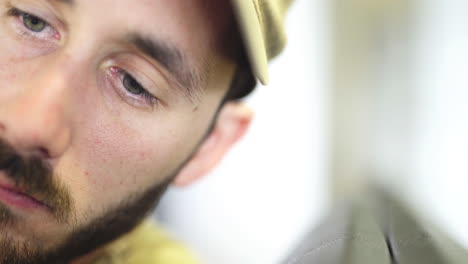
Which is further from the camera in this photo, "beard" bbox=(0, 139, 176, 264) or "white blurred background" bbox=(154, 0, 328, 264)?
"white blurred background" bbox=(154, 0, 328, 264)

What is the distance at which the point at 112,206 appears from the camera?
692 millimetres

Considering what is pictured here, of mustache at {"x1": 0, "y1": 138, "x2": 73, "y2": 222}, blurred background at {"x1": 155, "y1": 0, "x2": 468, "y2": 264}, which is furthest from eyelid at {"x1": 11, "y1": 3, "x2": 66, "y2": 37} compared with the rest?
blurred background at {"x1": 155, "y1": 0, "x2": 468, "y2": 264}

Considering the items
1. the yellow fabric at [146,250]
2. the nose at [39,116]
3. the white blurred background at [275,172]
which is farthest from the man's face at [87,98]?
the white blurred background at [275,172]

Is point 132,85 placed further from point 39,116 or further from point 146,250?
point 146,250

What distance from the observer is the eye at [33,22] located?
60 cm

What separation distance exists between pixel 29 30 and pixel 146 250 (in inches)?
16.2

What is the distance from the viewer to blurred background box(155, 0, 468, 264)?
1249mm

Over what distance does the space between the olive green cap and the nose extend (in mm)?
194

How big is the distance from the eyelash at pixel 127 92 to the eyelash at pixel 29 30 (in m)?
0.07

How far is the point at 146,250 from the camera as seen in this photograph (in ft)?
2.94

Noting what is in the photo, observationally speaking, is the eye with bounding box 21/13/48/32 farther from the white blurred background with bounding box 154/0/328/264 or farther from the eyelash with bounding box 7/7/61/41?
the white blurred background with bounding box 154/0/328/264

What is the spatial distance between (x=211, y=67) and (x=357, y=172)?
73cm

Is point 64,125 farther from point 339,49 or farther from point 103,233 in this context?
point 339,49

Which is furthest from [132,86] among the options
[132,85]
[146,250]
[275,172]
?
[275,172]
